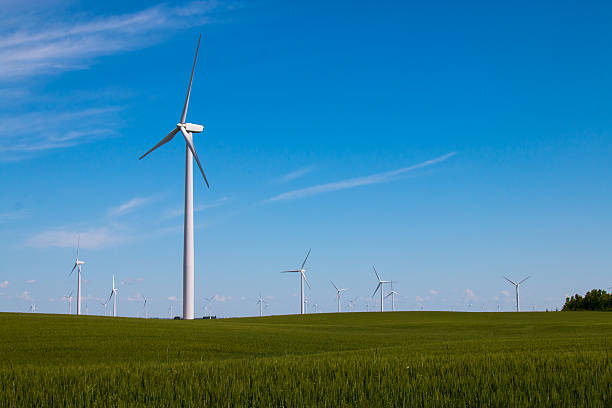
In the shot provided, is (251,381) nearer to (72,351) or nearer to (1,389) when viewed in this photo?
(1,389)

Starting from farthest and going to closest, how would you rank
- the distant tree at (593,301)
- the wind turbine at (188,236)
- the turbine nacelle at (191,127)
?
the distant tree at (593,301)
the turbine nacelle at (191,127)
the wind turbine at (188,236)

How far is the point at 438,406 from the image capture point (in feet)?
30.5

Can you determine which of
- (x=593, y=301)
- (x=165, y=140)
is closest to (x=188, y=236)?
(x=165, y=140)

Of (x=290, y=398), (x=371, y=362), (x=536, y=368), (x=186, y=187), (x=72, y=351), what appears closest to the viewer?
(x=290, y=398)

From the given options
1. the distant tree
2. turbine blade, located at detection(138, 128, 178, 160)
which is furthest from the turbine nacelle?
the distant tree

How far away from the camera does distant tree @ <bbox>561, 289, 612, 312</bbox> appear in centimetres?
12888

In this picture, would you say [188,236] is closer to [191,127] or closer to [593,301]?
[191,127]

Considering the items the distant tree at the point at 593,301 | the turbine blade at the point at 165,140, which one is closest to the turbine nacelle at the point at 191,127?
the turbine blade at the point at 165,140

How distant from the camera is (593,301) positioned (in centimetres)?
13112

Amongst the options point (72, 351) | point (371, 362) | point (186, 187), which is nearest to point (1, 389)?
point (371, 362)

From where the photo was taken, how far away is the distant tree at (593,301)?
128875 mm

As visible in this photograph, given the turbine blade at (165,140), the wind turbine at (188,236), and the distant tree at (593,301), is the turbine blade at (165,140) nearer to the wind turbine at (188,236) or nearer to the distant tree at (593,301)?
the wind turbine at (188,236)

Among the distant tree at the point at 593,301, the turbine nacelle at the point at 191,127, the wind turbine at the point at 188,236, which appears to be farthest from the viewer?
the distant tree at the point at 593,301

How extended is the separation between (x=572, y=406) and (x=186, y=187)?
5947 centimetres
